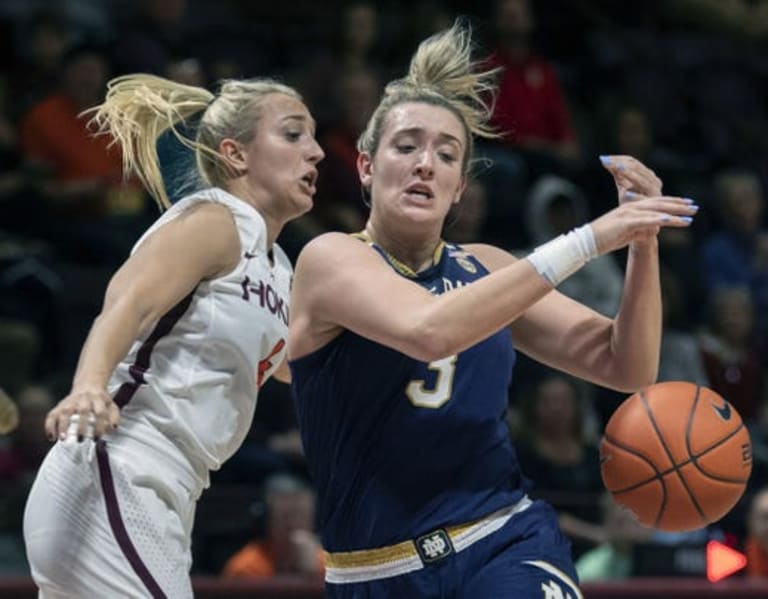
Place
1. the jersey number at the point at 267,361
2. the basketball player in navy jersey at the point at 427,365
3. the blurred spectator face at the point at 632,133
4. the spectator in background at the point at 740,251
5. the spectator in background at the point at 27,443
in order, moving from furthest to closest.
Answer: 1. the blurred spectator face at the point at 632,133
2. the spectator in background at the point at 740,251
3. the spectator in background at the point at 27,443
4. the jersey number at the point at 267,361
5. the basketball player in navy jersey at the point at 427,365

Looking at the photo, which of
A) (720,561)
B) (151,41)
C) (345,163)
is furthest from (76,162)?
(720,561)

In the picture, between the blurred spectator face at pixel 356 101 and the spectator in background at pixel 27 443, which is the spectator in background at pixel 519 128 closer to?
the blurred spectator face at pixel 356 101

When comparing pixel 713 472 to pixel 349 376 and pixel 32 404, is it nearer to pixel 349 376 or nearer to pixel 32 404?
pixel 349 376

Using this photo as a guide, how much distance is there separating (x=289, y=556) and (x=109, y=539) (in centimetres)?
295

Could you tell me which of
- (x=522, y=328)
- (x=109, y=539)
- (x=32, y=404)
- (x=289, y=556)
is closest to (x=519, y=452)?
(x=289, y=556)

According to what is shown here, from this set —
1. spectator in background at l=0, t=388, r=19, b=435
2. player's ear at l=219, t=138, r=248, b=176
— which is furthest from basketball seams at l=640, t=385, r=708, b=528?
spectator in background at l=0, t=388, r=19, b=435

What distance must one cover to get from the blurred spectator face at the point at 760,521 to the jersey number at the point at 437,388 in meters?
3.32

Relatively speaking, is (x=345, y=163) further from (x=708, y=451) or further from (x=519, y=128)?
(x=708, y=451)

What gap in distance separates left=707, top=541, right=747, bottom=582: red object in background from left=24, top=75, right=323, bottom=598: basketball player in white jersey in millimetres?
2695

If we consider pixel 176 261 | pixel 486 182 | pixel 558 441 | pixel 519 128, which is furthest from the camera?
pixel 519 128

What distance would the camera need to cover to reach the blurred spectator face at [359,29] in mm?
9242

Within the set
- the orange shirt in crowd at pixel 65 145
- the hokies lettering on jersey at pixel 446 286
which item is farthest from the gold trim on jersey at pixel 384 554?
the orange shirt in crowd at pixel 65 145

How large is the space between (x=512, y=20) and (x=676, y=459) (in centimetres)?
593

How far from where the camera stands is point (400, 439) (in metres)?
3.68
